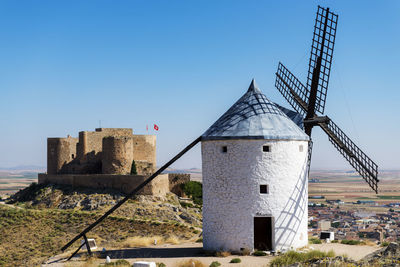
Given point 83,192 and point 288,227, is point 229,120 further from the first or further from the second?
point 83,192

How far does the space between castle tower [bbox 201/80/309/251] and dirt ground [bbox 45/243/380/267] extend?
0.91 meters

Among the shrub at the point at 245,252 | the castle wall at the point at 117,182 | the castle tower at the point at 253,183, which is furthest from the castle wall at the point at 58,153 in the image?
the shrub at the point at 245,252

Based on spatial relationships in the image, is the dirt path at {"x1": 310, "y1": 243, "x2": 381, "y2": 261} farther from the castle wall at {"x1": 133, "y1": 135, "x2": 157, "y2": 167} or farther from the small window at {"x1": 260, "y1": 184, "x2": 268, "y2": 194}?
the castle wall at {"x1": 133, "y1": 135, "x2": 157, "y2": 167}

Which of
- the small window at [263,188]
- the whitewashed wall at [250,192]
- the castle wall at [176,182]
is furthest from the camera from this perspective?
the castle wall at [176,182]

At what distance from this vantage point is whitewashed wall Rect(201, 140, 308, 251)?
16.3 m

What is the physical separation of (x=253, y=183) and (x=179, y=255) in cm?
381

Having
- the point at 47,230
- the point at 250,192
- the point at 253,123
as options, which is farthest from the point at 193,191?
the point at 250,192

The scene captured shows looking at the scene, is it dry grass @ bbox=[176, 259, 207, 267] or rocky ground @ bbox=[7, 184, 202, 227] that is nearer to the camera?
dry grass @ bbox=[176, 259, 207, 267]

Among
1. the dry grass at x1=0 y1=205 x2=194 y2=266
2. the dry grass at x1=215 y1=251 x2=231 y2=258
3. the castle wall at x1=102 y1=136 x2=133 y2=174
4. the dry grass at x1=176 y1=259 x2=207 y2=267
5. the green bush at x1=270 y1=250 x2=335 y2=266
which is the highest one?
the castle wall at x1=102 y1=136 x2=133 y2=174

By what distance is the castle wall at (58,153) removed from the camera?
44781 millimetres

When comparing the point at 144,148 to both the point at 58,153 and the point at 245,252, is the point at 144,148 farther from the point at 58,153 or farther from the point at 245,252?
the point at 245,252

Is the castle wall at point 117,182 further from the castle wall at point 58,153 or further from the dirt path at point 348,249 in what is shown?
the dirt path at point 348,249

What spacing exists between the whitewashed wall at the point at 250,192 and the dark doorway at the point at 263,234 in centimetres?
60

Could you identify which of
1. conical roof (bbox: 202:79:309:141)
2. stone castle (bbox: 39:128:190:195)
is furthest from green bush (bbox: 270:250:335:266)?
stone castle (bbox: 39:128:190:195)
